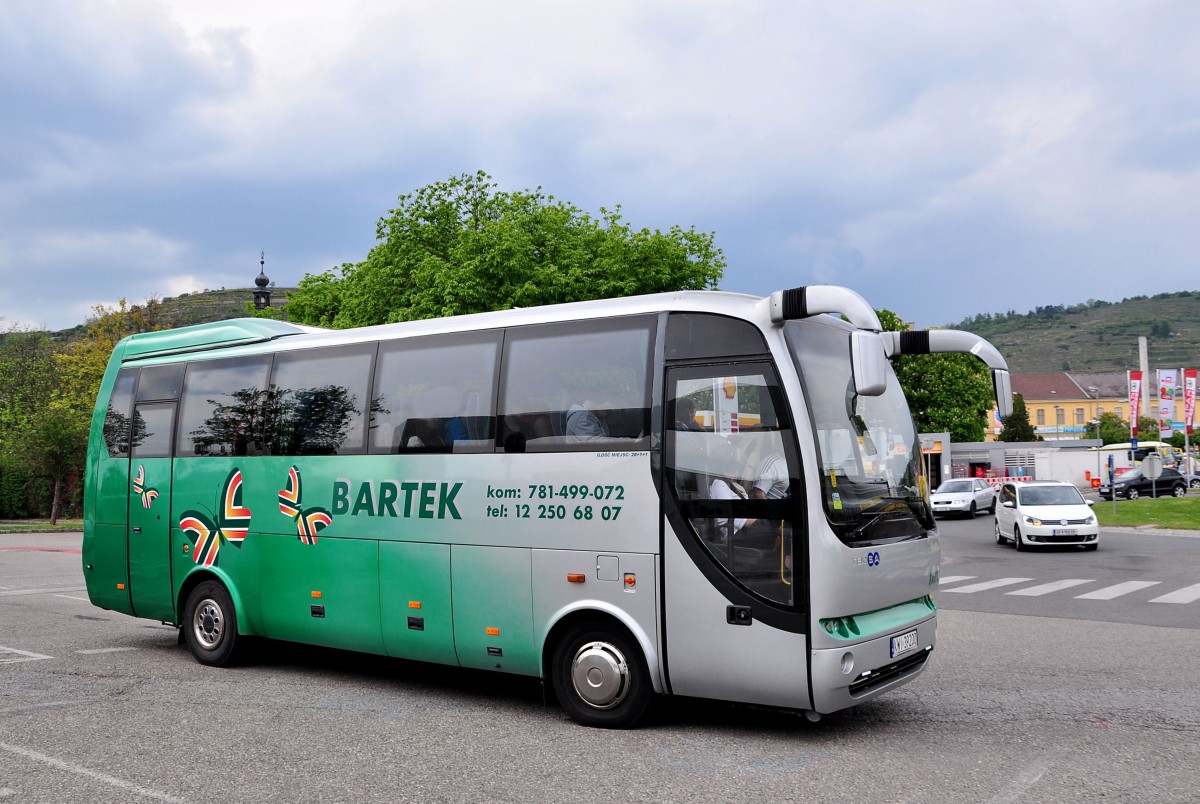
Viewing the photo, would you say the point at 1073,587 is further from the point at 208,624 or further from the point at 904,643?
the point at 208,624

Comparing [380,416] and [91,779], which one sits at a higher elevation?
[380,416]

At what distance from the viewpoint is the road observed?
5672 mm

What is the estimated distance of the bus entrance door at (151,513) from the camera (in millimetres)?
10305

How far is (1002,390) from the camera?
7.31 meters

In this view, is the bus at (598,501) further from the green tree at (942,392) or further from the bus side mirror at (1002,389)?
the green tree at (942,392)

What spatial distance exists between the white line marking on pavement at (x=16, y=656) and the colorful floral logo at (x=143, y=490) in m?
1.75

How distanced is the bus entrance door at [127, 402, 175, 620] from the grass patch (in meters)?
29.5

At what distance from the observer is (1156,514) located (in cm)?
3503

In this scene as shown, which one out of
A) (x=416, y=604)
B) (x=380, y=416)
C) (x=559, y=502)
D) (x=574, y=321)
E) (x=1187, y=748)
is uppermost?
(x=574, y=321)

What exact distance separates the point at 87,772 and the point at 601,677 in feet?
10.6

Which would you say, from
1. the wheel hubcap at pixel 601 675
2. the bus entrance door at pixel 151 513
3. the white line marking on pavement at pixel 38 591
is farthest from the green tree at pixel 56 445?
the wheel hubcap at pixel 601 675

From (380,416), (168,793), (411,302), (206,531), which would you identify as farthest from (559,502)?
(411,302)

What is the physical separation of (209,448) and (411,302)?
83.6ft

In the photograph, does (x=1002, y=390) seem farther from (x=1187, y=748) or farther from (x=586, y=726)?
(x=586, y=726)
